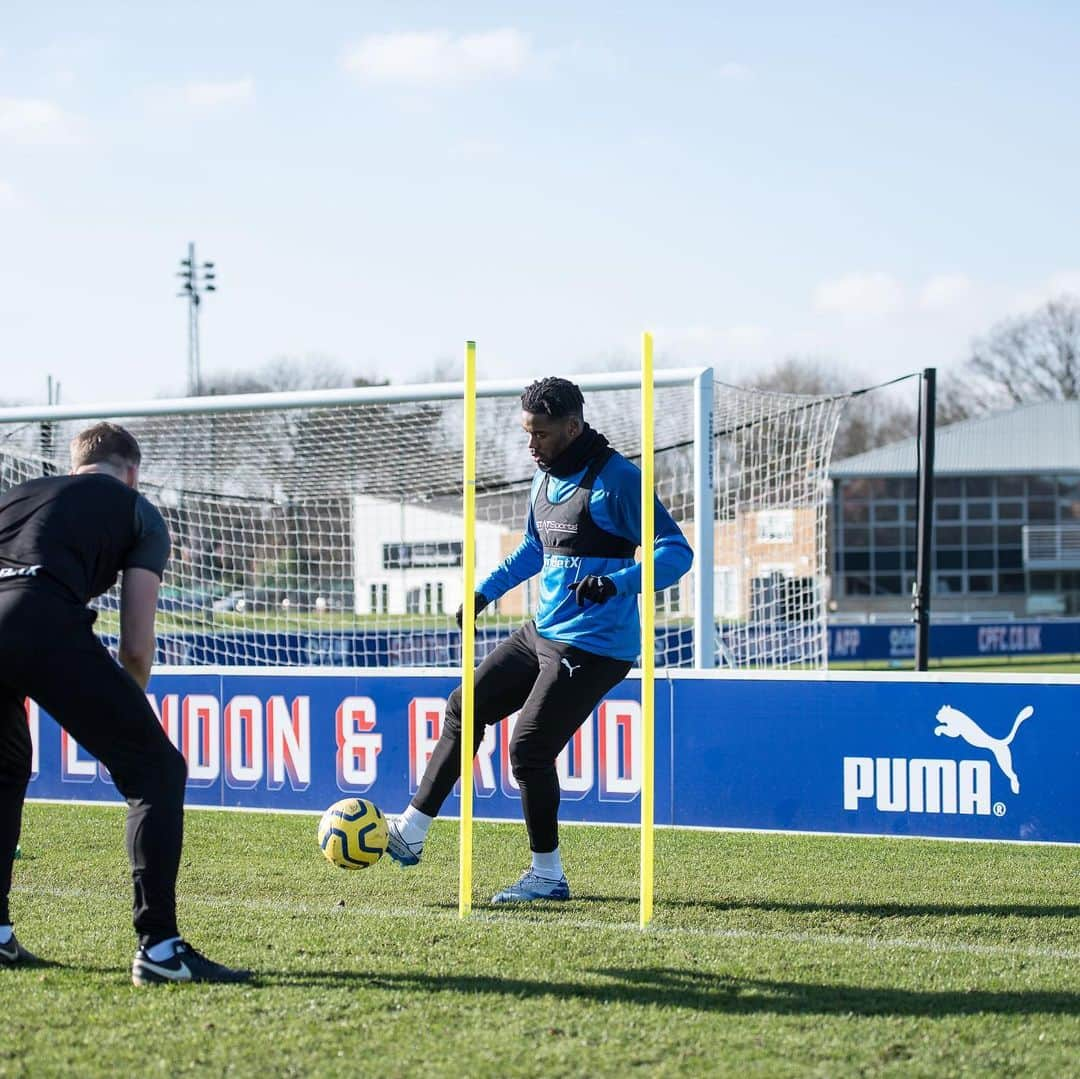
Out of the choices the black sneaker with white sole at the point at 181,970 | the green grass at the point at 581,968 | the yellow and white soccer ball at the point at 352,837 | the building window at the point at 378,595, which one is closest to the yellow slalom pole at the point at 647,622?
the green grass at the point at 581,968

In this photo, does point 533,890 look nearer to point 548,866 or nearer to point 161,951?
point 548,866

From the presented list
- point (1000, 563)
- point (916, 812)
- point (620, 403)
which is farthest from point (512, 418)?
point (1000, 563)

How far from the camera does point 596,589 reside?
5.80 meters

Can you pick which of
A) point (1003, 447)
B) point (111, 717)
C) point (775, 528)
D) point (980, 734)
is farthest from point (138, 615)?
point (1003, 447)

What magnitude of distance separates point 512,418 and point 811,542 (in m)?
3.77

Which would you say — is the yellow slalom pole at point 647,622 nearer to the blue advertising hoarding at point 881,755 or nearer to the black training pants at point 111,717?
the black training pants at point 111,717

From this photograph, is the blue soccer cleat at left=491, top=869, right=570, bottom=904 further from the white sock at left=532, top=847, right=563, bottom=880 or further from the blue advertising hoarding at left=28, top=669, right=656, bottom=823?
the blue advertising hoarding at left=28, top=669, right=656, bottom=823

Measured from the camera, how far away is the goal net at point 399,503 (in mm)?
11148

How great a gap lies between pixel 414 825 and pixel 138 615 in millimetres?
2184

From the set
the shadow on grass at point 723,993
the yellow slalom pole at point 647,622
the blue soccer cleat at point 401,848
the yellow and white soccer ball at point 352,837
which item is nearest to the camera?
the shadow on grass at point 723,993

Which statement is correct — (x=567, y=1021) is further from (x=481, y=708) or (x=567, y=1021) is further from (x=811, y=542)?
(x=811, y=542)

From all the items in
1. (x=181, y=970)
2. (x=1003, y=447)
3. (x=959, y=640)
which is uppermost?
(x=1003, y=447)

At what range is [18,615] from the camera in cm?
462

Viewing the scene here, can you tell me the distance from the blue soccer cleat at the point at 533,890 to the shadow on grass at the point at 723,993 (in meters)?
1.34
